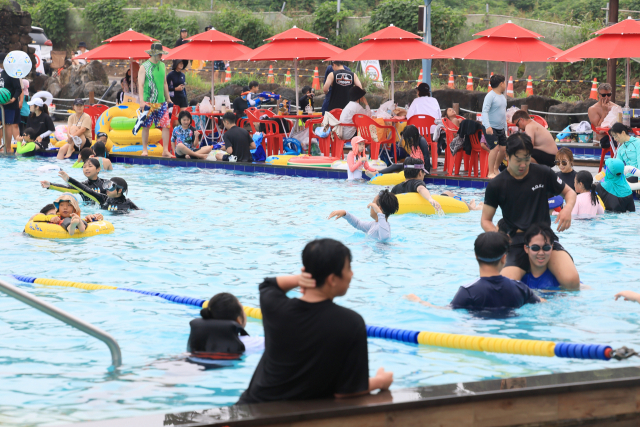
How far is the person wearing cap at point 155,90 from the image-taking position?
49.7ft

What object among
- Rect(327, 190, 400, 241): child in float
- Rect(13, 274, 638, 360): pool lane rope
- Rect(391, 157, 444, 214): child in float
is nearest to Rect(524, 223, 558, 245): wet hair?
Rect(13, 274, 638, 360): pool lane rope

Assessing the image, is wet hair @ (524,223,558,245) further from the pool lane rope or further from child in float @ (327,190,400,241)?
child in float @ (327,190,400,241)

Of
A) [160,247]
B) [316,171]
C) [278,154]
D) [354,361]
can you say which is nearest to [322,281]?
[354,361]

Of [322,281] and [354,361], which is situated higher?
[322,281]

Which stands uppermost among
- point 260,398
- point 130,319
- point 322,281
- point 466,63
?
point 466,63

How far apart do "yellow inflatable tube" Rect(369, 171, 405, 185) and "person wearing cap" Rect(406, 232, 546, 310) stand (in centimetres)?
732

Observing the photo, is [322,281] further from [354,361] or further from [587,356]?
[587,356]

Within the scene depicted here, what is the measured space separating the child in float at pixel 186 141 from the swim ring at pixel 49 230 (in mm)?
7058

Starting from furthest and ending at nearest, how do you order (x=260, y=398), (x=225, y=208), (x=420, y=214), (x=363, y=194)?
(x=363, y=194) → (x=225, y=208) → (x=420, y=214) → (x=260, y=398)

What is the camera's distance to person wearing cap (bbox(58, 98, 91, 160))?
1614 centimetres

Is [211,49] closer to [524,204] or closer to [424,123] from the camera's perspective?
[424,123]

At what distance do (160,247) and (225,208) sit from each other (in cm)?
270

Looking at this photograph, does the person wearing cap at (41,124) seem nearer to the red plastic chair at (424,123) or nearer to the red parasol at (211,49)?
the red parasol at (211,49)

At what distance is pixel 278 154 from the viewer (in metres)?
16.4
